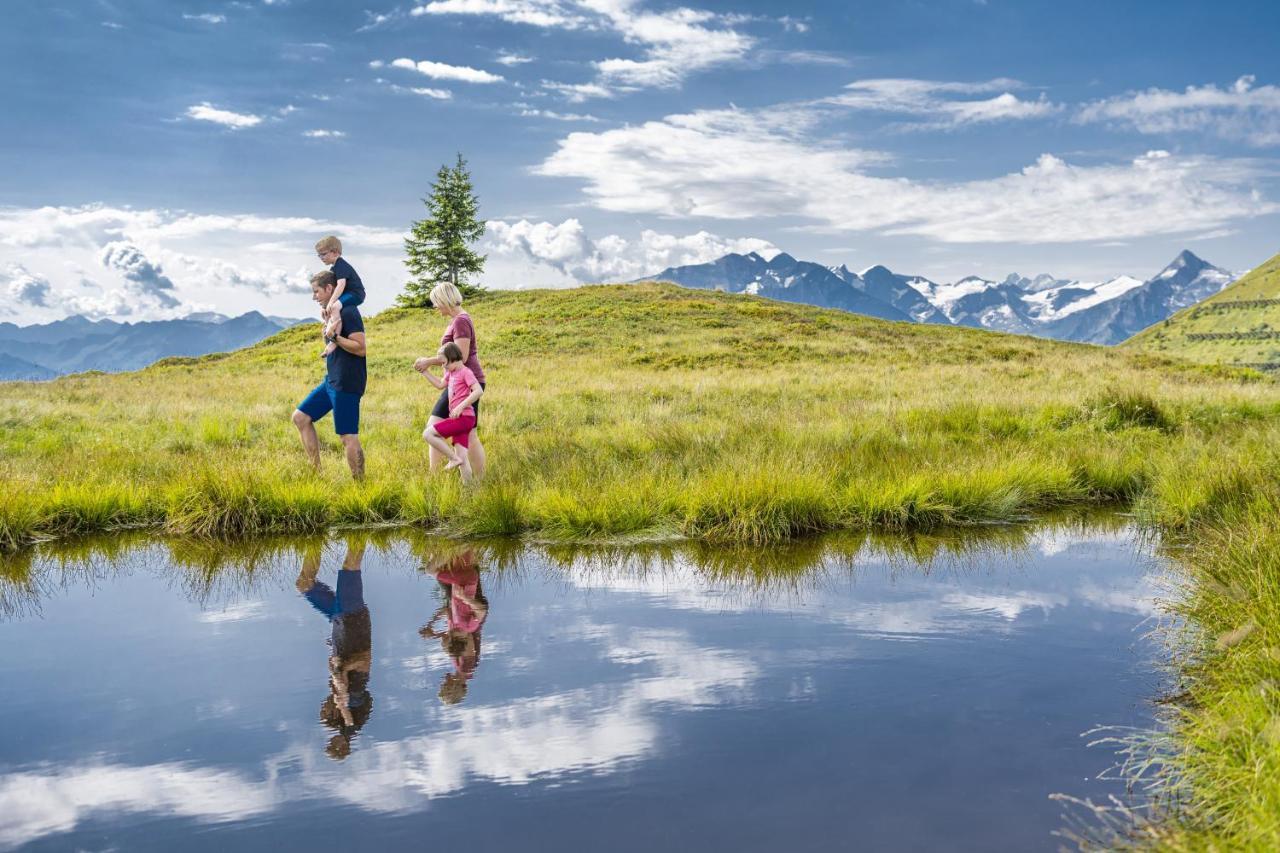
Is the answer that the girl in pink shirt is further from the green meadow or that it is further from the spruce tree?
the spruce tree

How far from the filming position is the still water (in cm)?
329

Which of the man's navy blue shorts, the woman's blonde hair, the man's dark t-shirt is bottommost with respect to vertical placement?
the man's navy blue shorts

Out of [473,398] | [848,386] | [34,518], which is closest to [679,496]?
[473,398]

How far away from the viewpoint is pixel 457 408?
9.28m

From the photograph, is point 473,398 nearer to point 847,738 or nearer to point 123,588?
point 123,588

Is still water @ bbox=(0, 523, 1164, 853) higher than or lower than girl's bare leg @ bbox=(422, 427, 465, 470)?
lower

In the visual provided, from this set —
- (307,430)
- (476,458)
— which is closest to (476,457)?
(476,458)

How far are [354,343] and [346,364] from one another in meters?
0.26

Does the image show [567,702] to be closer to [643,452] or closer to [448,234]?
[643,452]

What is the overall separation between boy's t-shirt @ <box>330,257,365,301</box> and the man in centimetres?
9

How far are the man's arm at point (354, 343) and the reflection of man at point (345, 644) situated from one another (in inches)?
92.0

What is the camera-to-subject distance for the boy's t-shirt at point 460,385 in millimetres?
9430

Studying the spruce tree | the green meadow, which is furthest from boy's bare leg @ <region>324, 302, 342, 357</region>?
the spruce tree

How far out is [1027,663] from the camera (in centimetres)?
482
